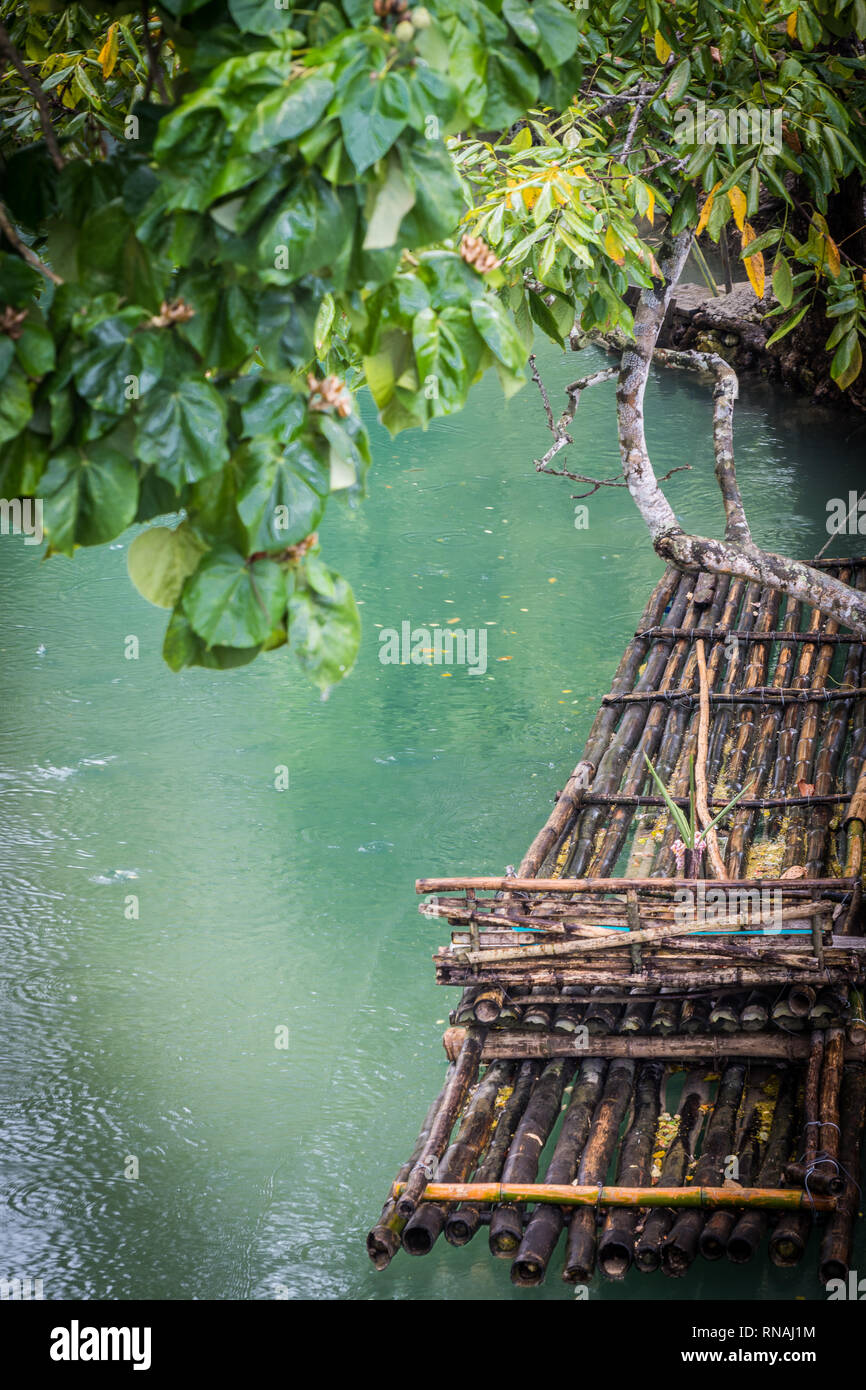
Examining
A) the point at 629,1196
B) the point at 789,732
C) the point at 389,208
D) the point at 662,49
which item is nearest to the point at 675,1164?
the point at 629,1196

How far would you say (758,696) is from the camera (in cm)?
528

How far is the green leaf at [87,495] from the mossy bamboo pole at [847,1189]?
2.39 metres

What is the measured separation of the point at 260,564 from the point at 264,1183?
Answer: 2.90 meters

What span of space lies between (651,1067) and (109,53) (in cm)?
326

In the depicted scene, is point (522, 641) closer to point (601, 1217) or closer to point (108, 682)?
point (108, 682)

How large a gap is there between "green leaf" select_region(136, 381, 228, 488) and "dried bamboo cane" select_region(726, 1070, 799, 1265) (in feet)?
7.70

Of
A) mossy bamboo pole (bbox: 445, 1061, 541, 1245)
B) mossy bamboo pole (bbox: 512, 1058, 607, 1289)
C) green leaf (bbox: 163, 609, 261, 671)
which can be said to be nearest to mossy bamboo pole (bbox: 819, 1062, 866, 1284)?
mossy bamboo pole (bbox: 512, 1058, 607, 1289)

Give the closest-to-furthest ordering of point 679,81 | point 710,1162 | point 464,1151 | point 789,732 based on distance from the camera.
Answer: point 710,1162 < point 464,1151 < point 679,81 < point 789,732

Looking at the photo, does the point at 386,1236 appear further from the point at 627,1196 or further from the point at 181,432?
the point at 181,432

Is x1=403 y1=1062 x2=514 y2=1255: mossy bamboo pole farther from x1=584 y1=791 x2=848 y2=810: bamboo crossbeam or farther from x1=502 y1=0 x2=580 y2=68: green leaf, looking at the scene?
x1=502 y1=0 x2=580 y2=68: green leaf

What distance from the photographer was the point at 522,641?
6844 mm

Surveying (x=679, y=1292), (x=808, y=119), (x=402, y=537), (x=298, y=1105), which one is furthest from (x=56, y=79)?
(x=402, y=537)

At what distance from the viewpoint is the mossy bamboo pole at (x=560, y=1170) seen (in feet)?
9.65

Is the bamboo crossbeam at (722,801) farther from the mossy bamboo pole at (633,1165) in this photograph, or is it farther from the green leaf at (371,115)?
the green leaf at (371,115)
